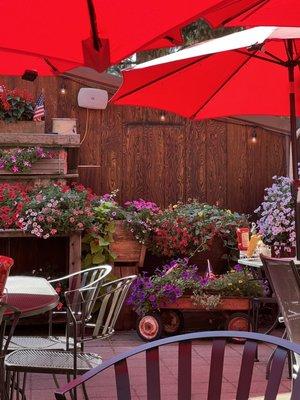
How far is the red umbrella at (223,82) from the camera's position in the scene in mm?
5340

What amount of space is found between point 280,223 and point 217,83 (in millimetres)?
2430

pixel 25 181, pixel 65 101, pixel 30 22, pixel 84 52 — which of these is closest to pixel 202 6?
pixel 84 52

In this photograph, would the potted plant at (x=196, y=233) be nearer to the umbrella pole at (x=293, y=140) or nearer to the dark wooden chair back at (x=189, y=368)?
the umbrella pole at (x=293, y=140)

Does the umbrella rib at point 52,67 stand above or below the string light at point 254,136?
below

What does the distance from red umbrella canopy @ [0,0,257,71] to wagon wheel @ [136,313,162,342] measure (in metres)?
3.76

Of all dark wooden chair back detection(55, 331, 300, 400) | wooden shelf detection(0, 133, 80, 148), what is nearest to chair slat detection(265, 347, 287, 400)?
dark wooden chair back detection(55, 331, 300, 400)

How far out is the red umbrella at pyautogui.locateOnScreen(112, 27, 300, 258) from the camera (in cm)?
534

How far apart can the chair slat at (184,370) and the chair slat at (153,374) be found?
6 cm

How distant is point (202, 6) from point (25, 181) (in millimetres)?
5248

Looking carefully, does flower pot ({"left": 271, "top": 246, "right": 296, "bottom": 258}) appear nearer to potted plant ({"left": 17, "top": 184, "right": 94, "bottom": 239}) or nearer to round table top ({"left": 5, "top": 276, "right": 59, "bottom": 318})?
potted plant ({"left": 17, "top": 184, "right": 94, "bottom": 239})

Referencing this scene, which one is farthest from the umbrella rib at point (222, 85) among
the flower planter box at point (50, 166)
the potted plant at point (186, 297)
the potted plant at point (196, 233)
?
the flower planter box at point (50, 166)

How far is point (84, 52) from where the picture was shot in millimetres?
3314

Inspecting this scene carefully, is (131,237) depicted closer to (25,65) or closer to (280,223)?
(280,223)

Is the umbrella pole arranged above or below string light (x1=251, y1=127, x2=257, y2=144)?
below
